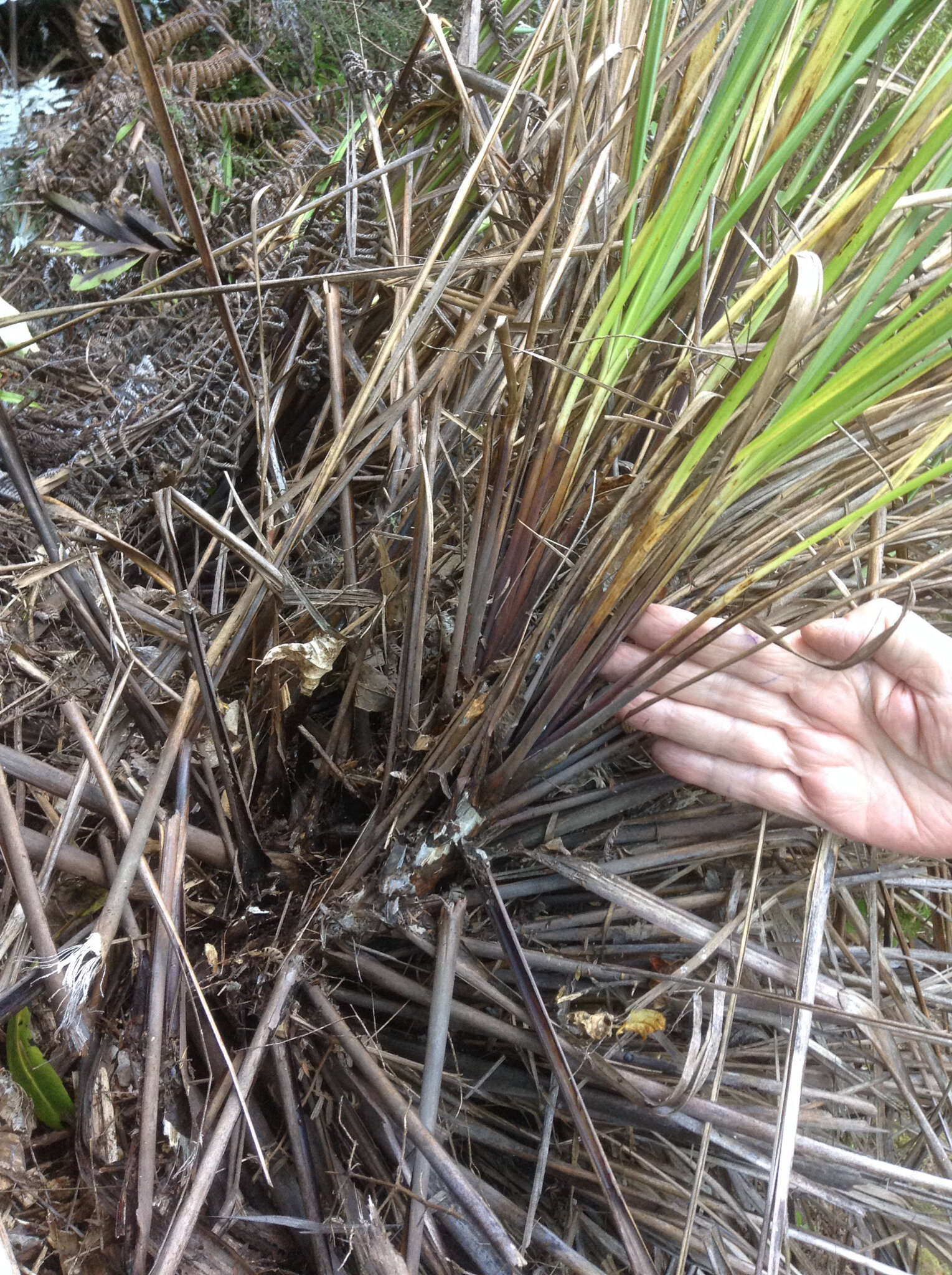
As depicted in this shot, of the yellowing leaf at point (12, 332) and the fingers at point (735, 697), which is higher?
the yellowing leaf at point (12, 332)

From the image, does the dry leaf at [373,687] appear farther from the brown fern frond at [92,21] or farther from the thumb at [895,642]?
the brown fern frond at [92,21]

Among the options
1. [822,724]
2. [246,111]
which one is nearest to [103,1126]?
[822,724]

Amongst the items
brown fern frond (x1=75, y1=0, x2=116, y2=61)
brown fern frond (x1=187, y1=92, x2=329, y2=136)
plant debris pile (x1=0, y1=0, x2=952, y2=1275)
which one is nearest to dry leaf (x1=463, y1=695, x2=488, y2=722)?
plant debris pile (x1=0, y1=0, x2=952, y2=1275)

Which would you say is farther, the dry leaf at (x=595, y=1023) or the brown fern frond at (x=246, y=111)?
the brown fern frond at (x=246, y=111)

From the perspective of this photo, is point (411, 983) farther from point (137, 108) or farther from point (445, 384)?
point (137, 108)

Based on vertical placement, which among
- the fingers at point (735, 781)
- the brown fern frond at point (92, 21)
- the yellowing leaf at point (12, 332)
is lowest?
the fingers at point (735, 781)

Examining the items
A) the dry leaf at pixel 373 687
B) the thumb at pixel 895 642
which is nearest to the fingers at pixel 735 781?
the thumb at pixel 895 642

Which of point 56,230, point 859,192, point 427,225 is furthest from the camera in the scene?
point 56,230

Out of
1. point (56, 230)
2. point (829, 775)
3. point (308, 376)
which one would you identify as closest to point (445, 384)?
point (308, 376)

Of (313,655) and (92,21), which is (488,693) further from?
(92,21)
